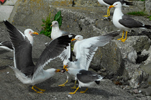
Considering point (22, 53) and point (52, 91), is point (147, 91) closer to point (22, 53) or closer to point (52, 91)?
point (52, 91)

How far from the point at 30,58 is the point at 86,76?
40.7 inches

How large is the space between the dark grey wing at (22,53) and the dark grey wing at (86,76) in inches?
32.9

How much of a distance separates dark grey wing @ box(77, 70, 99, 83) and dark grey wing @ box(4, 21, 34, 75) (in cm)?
84

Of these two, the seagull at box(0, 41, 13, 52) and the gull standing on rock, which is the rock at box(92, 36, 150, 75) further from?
the seagull at box(0, 41, 13, 52)

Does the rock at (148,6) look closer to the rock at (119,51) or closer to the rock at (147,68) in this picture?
the rock at (119,51)

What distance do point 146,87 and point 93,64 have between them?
1.41 metres

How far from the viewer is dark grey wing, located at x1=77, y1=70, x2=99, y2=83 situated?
4035mm

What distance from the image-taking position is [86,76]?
4.14m

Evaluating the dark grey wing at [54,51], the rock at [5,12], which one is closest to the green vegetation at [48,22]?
the rock at [5,12]

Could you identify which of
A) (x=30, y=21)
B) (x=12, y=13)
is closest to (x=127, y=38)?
(x=30, y=21)

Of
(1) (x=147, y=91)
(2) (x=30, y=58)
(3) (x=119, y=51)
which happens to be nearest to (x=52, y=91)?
(2) (x=30, y=58)

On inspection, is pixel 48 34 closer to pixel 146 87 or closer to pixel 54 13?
pixel 54 13

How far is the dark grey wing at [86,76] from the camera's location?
4035 mm

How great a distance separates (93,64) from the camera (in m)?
6.09
